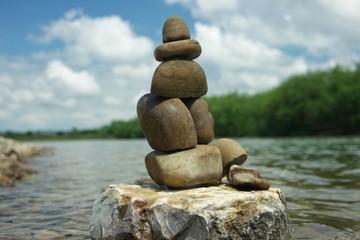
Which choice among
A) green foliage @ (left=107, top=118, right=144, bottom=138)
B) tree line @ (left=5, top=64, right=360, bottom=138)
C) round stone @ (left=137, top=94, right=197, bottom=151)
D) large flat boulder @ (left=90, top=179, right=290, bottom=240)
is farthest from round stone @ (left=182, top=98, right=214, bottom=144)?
green foliage @ (left=107, top=118, right=144, bottom=138)

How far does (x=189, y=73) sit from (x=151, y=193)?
93.8 inches

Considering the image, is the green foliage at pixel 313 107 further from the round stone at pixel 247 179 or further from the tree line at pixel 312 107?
the round stone at pixel 247 179

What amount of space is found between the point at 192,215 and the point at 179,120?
6.79ft

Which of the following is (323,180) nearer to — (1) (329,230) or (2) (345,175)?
(2) (345,175)

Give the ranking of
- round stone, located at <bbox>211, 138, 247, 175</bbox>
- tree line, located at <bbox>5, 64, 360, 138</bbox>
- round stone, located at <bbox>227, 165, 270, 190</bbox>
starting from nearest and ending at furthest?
round stone, located at <bbox>227, 165, 270, 190</bbox> < round stone, located at <bbox>211, 138, 247, 175</bbox> < tree line, located at <bbox>5, 64, 360, 138</bbox>

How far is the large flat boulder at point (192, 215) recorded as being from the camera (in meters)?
6.34

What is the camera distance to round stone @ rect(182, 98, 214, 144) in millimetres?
8320

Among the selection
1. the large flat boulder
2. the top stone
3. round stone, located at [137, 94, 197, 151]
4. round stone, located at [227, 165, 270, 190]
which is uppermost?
the top stone

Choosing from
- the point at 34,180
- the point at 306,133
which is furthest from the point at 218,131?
the point at 34,180

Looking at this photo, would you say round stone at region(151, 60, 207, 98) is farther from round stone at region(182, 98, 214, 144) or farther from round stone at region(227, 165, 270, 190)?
round stone at region(227, 165, 270, 190)

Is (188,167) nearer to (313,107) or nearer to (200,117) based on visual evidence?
(200,117)

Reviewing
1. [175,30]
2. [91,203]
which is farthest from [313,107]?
[175,30]

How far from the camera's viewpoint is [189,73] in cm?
804

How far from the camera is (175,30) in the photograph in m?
8.28
